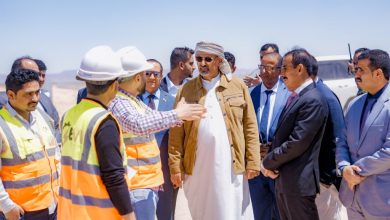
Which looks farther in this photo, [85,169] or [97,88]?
[97,88]

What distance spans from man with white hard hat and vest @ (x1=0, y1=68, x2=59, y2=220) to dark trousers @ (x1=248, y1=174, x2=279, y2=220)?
83.5 inches

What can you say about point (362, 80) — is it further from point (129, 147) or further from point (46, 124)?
point (46, 124)

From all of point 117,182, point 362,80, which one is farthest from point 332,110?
point 117,182

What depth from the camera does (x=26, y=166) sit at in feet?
11.0

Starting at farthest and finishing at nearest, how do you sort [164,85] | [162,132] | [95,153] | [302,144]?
[164,85]
[162,132]
[302,144]
[95,153]

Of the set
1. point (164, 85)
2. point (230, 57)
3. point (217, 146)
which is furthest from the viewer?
point (230, 57)

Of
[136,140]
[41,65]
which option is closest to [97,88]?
[136,140]

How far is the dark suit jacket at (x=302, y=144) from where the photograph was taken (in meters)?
3.69

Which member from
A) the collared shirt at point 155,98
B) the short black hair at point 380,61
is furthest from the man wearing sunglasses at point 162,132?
the short black hair at point 380,61

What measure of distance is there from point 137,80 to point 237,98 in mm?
1247

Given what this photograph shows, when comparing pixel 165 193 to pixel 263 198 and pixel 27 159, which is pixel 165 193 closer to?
pixel 263 198

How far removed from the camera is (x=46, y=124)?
379 centimetres

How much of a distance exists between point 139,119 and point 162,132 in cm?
165

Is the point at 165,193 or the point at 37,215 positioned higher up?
the point at 37,215
